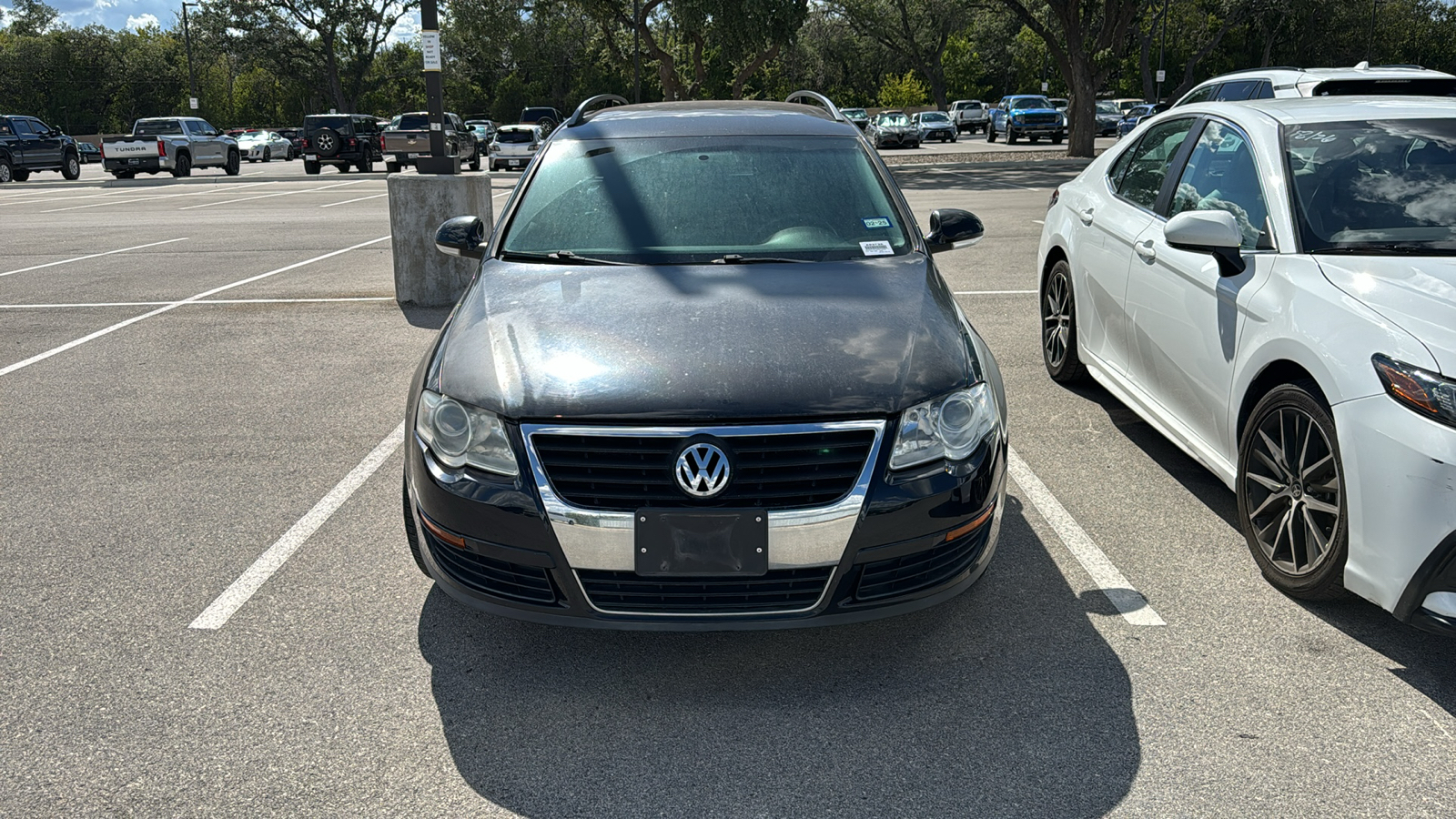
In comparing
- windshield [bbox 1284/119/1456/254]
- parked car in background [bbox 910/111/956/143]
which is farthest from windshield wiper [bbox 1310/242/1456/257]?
parked car in background [bbox 910/111/956/143]

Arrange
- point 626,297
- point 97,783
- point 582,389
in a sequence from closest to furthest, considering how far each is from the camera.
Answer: point 97,783 < point 582,389 < point 626,297

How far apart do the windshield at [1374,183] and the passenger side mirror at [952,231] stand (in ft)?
3.87

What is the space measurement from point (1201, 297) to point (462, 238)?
297 cm

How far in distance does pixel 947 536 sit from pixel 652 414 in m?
0.89

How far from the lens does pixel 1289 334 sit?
3816mm

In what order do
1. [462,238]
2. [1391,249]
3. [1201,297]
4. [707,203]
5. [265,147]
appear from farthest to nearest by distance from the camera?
[265,147] < [462,238] < [1201,297] < [707,203] < [1391,249]

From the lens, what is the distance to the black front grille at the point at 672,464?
306 cm

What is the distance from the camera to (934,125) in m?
49.3

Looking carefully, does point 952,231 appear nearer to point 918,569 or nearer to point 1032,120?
point 918,569

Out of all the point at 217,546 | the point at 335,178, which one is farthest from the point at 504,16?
the point at 217,546

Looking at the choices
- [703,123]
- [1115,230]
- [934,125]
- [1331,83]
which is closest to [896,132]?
[934,125]

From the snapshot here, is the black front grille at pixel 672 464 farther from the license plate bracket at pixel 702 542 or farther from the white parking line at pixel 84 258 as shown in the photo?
the white parking line at pixel 84 258

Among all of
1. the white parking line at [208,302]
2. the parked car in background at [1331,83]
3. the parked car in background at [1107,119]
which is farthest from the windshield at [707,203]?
the parked car in background at [1107,119]

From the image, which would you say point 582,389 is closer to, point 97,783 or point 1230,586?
point 97,783
